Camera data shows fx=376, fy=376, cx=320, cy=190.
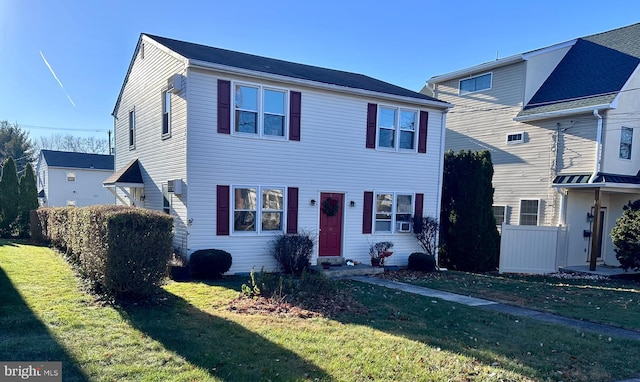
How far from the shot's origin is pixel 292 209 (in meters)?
11.2

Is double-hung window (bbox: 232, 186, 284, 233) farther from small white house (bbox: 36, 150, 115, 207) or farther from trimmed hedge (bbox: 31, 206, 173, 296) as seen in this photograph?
small white house (bbox: 36, 150, 115, 207)

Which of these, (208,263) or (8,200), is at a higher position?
(8,200)

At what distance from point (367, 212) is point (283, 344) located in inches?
311

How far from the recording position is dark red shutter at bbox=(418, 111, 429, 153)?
1323cm

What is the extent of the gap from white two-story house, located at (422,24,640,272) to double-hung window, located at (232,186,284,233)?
10.4 m

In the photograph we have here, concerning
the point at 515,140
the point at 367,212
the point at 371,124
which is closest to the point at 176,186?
the point at 367,212

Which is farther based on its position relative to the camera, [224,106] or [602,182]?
[602,182]

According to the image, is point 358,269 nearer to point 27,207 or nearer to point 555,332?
Result: point 555,332

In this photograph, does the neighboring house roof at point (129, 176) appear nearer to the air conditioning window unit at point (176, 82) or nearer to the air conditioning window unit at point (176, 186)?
the air conditioning window unit at point (176, 186)

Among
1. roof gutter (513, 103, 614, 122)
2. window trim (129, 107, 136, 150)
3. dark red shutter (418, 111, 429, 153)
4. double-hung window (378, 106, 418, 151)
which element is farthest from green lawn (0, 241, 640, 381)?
roof gutter (513, 103, 614, 122)

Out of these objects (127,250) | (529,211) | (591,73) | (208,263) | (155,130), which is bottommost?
(208,263)

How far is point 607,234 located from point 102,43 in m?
21.0
